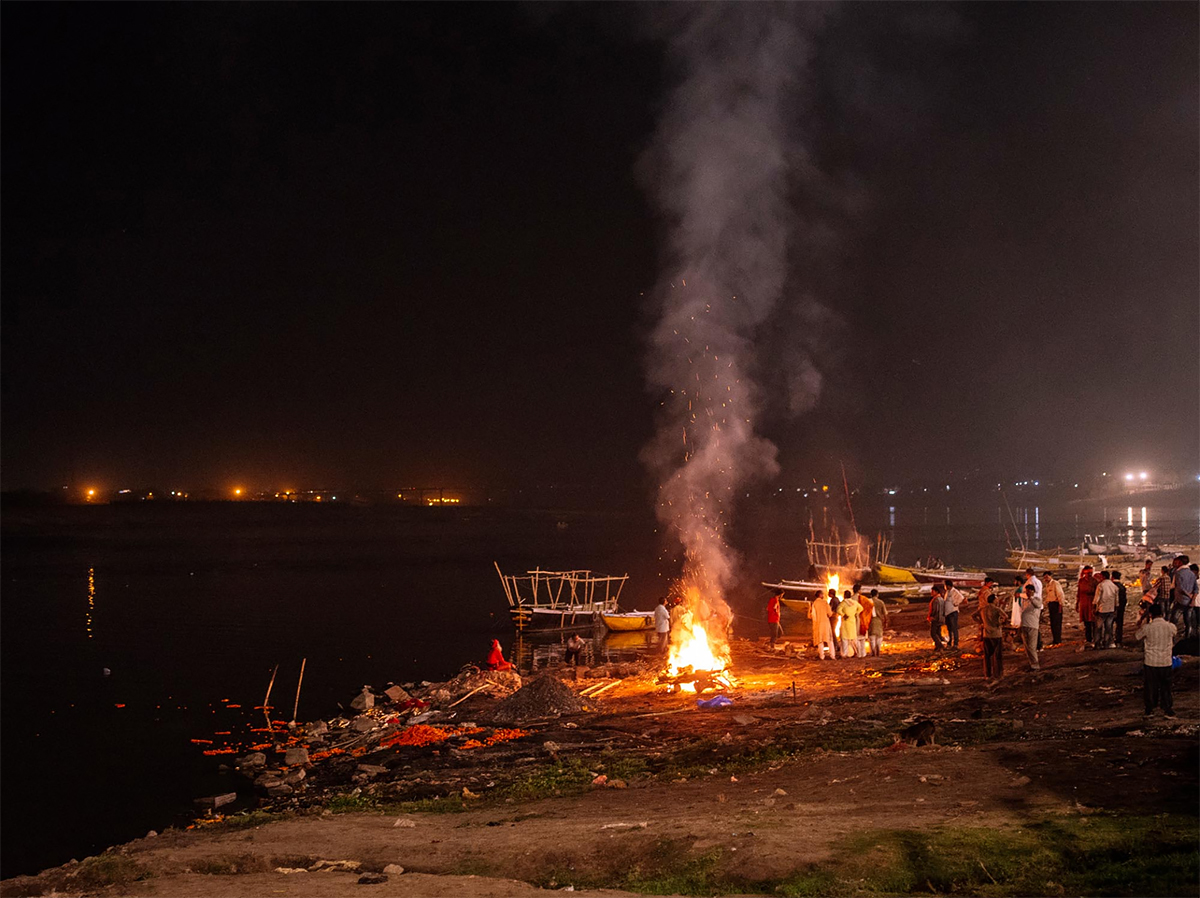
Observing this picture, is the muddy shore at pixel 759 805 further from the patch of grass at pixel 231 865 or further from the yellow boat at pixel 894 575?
the yellow boat at pixel 894 575

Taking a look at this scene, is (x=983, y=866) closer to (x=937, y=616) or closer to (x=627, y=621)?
(x=937, y=616)

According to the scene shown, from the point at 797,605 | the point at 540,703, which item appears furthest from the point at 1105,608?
the point at 797,605

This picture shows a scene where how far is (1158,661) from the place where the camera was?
39.0ft

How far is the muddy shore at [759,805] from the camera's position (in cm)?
787

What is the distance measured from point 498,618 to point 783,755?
33.0 m

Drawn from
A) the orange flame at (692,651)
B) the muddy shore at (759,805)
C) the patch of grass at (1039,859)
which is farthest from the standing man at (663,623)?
the patch of grass at (1039,859)

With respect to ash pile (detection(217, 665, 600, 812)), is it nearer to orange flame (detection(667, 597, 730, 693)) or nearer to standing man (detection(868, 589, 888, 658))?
orange flame (detection(667, 597, 730, 693))

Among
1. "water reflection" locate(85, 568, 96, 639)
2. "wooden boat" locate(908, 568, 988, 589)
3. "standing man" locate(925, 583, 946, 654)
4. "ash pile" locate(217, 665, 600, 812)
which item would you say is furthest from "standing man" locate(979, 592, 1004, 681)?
"water reflection" locate(85, 568, 96, 639)

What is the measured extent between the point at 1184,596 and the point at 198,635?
37.8 meters

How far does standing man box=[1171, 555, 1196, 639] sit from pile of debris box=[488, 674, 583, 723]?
1148cm

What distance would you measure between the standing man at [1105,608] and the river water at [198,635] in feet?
59.5

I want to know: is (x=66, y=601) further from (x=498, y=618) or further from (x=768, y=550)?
(x=768, y=550)

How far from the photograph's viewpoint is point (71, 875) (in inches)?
419

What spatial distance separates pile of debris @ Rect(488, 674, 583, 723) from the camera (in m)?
18.9
